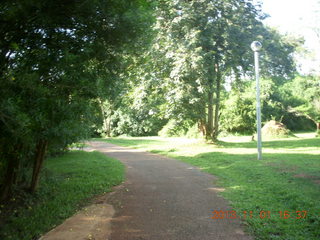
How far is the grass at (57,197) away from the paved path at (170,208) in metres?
0.69

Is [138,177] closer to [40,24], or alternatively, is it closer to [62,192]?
[62,192]

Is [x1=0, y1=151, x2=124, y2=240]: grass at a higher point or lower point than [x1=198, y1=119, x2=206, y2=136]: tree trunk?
lower

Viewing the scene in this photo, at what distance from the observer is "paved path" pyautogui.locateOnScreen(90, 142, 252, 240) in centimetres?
402

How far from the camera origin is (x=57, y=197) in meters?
6.04

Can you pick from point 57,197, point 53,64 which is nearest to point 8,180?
point 57,197

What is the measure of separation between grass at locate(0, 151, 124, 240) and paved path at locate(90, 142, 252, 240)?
690 millimetres

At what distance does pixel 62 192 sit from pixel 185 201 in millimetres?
3094

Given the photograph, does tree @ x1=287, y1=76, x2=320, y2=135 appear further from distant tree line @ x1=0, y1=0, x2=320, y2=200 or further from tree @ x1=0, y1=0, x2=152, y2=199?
tree @ x1=0, y1=0, x2=152, y2=199

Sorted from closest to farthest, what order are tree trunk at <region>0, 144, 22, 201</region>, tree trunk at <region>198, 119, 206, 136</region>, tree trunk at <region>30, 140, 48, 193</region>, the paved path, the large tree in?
1. the paved path
2. tree trunk at <region>0, 144, 22, 201</region>
3. tree trunk at <region>30, 140, 48, 193</region>
4. the large tree
5. tree trunk at <region>198, 119, 206, 136</region>

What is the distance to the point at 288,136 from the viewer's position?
22.4 m

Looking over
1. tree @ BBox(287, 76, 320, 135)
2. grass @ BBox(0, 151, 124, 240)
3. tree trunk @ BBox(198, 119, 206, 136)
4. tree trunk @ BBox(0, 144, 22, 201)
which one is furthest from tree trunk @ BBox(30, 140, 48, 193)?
tree @ BBox(287, 76, 320, 135)

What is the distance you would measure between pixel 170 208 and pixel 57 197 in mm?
2746

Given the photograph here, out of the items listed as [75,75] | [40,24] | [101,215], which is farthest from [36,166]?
[40,24]

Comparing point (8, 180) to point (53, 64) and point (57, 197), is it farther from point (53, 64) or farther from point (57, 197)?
point (53, 64)
